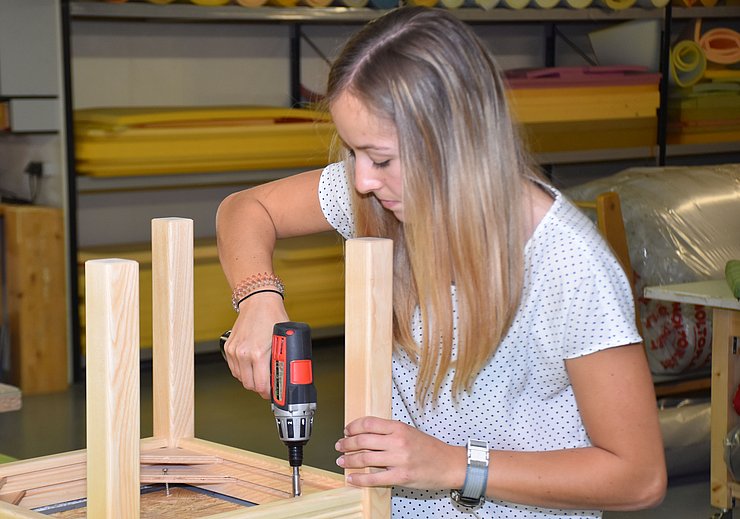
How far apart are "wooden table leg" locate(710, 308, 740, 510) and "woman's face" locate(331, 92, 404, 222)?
2163 mm

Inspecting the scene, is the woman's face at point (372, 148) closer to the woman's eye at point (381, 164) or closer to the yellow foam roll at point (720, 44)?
the woman's eye at point (381, 164)

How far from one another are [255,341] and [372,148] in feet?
0.94

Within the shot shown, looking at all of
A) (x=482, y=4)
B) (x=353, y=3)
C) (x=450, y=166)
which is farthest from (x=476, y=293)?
(x=482, y=4)

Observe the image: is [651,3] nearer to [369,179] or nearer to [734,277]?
[734,277]

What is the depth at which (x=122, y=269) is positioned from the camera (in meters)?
1.11

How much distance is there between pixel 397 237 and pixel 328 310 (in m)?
3.84

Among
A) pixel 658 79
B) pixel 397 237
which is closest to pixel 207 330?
pixel 658 79

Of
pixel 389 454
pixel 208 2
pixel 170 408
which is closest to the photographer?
pixel 389 454

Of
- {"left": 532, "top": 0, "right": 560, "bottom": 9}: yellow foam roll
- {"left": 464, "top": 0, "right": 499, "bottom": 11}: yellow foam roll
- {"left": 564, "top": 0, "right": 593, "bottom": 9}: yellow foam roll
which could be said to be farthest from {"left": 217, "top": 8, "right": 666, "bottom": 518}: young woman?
{"left": 564, "top": 0, "right": 593, "bottom": 9}: yellow foam roll

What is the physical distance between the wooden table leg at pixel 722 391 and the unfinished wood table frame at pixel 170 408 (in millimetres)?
2139

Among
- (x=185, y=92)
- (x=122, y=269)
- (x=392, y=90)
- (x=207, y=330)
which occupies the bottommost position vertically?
(x=207, y=330)

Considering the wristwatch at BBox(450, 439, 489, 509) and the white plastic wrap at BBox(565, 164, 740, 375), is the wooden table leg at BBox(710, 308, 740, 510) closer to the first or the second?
the white plastic wrap at BBox(565, 164, 740, 375)

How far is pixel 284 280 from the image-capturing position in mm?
5117

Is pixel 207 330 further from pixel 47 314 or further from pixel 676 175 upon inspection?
pixel 676 175
